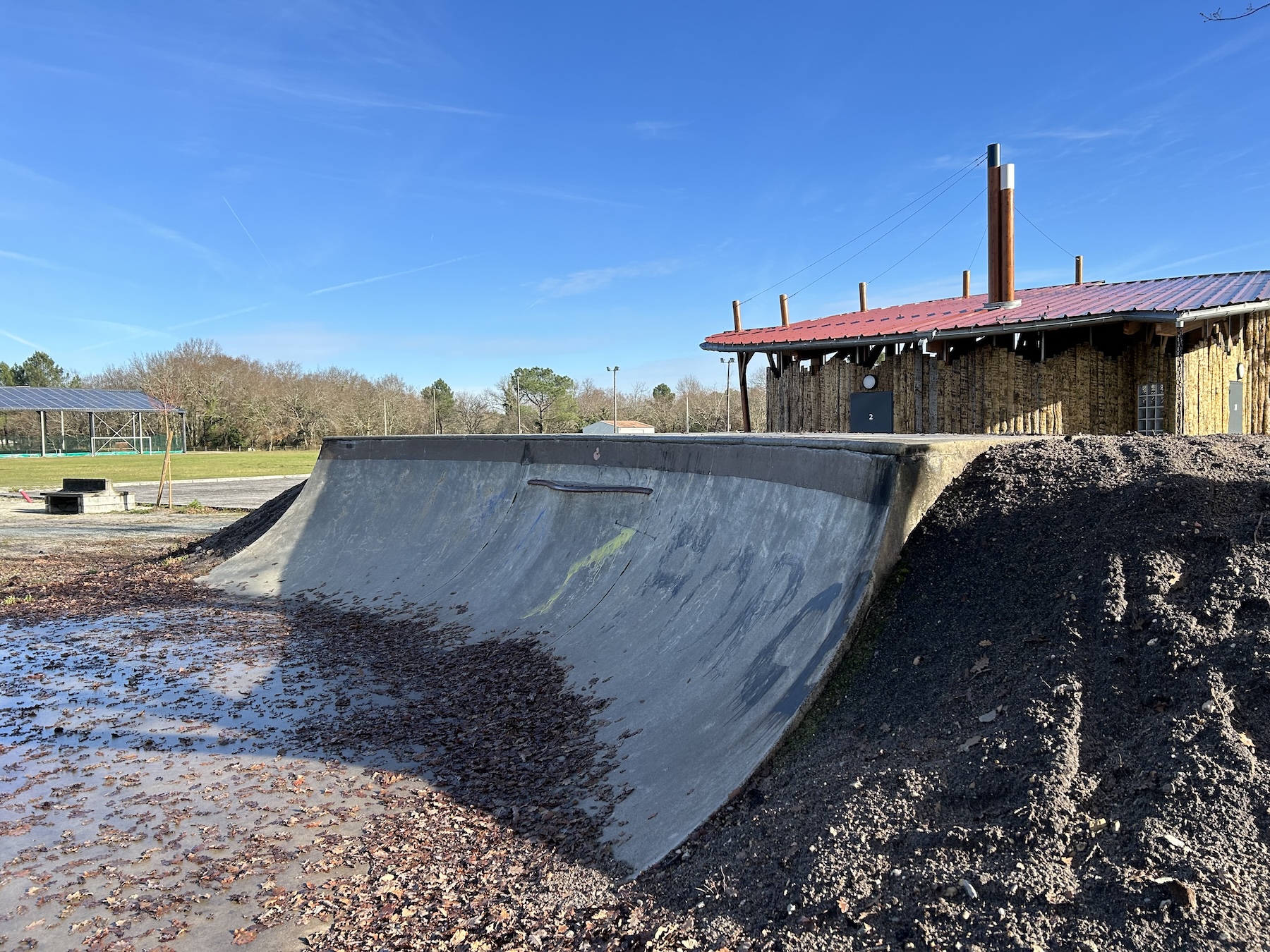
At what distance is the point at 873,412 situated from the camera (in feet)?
48.0

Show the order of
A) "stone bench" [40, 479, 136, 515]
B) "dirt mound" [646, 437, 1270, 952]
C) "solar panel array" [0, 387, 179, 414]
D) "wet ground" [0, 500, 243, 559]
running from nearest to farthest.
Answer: "dirt mound" [646, 437, 1270, 952] → "wet ground" [0, 500, 243, 559] → "stone bench" [40, 479, 136, 515] → "solar panel array" [0, 387, 179, 414]

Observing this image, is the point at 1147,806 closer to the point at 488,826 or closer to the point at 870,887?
the point at 870,887

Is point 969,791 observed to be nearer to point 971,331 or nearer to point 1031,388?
point 971,331

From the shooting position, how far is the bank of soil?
2.35 m

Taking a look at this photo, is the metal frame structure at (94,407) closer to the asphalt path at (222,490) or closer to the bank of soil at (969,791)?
the asphalt path at (222,490)

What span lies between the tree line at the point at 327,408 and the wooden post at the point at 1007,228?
44.1 meters

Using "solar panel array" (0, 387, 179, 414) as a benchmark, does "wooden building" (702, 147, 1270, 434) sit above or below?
below

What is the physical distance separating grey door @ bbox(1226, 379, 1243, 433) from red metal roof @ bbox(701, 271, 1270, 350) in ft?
4.73

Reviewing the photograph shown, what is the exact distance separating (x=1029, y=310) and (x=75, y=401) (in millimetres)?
61112

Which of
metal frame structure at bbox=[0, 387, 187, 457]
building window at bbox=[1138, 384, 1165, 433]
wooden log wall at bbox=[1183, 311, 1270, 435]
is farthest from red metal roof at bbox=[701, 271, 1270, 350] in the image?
metal frame structure at bbox=[0, 387, 187, 457]

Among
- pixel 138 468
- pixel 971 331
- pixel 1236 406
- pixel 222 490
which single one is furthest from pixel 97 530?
pixel 138 468

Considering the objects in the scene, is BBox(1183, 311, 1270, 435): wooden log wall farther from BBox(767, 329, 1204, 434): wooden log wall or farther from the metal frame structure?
the metal frame structure

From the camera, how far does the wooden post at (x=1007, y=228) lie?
40.3 feet

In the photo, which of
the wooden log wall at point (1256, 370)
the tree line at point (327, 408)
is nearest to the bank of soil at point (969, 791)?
the wooden log wall at point (1256, 370)
